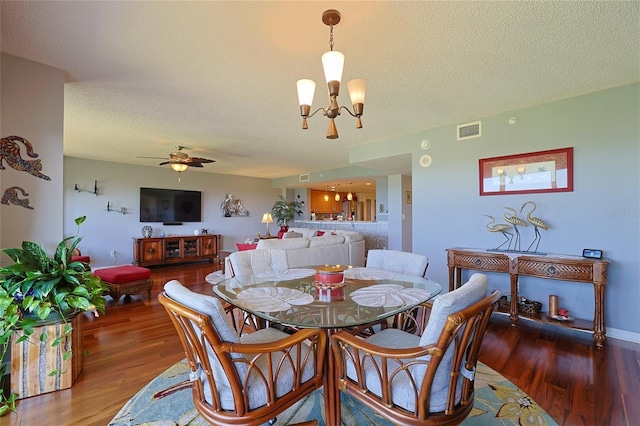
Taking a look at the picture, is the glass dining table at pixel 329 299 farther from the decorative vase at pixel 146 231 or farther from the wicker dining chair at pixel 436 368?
the decorative vase at pixel 146 231

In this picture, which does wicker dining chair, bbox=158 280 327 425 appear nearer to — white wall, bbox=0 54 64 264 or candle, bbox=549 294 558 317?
white wall, bbox=0 54 64 264

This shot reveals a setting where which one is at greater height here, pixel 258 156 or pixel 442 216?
pixel 258 156

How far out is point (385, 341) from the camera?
1553mm

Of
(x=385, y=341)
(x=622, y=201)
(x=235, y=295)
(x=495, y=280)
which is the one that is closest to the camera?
(x=385, y=341)

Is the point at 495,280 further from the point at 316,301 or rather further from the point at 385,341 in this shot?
the point at 316,301

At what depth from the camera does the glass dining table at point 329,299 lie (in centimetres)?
134

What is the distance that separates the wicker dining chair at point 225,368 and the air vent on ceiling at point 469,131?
329 cm

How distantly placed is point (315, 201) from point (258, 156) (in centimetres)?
443

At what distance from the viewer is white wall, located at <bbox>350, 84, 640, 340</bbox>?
262 cm

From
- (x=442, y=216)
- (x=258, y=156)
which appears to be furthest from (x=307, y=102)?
(x=258, y=156)

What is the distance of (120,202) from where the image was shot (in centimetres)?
632

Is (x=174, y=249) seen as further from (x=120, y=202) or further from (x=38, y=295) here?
(x=38, y=295)

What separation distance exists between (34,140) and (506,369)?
13.0ft

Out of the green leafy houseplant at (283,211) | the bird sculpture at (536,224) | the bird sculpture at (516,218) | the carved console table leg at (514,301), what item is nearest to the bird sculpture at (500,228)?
the bird sculpture at (516,218)
